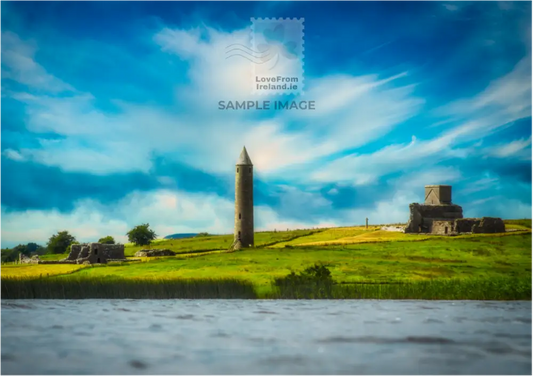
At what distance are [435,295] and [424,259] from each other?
1880 cm

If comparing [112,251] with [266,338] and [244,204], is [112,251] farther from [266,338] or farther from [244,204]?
[266,338]

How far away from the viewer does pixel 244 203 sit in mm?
67562

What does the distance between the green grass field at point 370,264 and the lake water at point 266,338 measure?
15.0 ft

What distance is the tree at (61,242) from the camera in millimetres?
84875

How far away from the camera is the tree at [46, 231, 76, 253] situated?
278 ft

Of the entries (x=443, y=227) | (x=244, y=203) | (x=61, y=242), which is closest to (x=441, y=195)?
(x=443, y=227)

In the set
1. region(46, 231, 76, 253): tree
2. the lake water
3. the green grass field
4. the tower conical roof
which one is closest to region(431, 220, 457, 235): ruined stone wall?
the green grass field

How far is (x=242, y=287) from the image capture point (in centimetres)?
2695

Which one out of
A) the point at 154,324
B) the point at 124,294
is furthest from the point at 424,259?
the point at 154,324

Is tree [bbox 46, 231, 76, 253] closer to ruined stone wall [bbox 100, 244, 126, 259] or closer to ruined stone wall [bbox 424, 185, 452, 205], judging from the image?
ruined stone wall [bbox 100, 244, 126, 259]

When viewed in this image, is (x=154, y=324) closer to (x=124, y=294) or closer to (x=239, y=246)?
(x=124, y=294)

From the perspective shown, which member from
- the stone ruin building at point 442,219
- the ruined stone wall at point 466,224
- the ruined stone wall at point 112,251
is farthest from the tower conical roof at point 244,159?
the ruined stone wall at point 466,224

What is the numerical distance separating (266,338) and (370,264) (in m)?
26.4

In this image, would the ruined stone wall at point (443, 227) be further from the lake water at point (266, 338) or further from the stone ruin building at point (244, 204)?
the lake water at point (266, 338)
